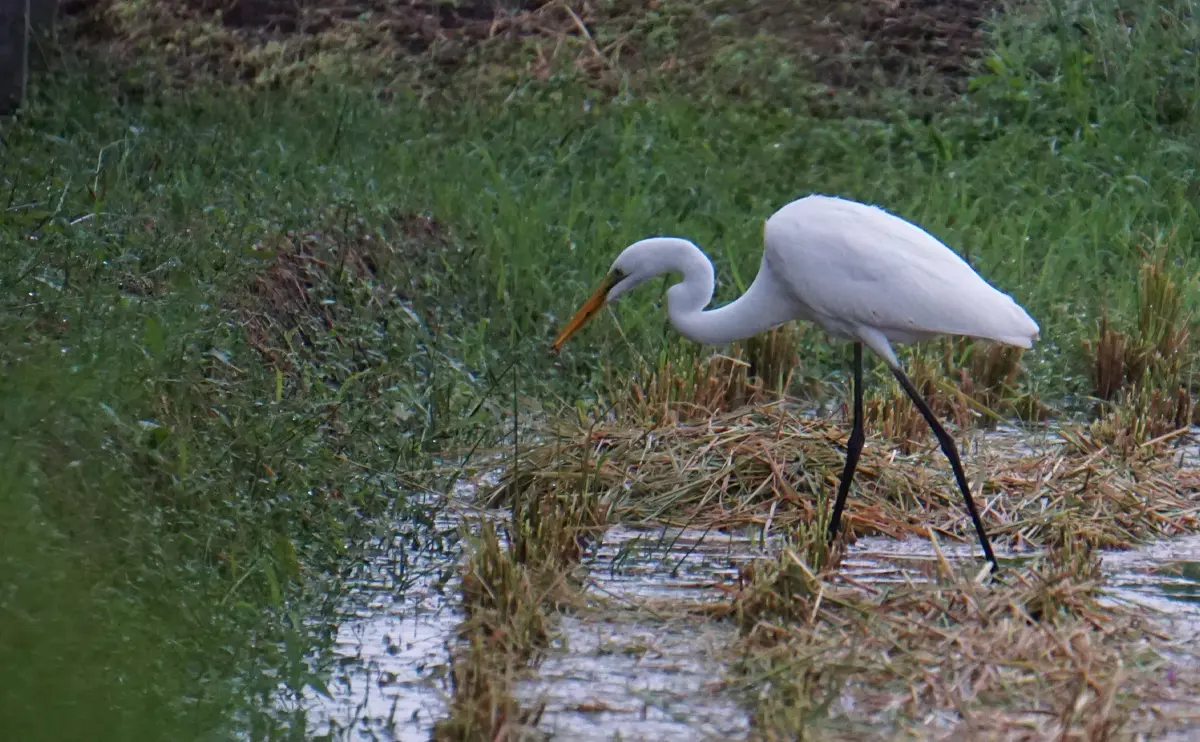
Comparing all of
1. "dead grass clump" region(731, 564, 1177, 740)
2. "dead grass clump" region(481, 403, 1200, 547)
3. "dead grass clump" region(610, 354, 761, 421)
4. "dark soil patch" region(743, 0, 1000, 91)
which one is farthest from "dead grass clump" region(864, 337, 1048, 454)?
"dark soil patch" region(743, 0, 1000, 91)

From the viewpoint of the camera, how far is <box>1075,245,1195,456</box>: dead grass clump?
6.63 meters

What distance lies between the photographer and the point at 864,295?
523cm

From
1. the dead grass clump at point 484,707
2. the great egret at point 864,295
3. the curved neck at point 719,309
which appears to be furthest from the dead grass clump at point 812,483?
the dead grass clump at point 484,707

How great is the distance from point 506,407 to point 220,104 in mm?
3978

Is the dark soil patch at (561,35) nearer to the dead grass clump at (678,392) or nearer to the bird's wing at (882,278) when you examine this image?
the dead grass clump at (678,392)

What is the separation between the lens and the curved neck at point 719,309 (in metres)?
5.50

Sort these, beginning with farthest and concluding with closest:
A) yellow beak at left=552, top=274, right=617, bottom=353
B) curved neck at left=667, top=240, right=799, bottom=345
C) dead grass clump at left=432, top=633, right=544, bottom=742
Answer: yellow beak at left=552, top=274, right=617, bottom=353, curved neck at left=667, top=240, right=799, bottom=345, dead grass clump at left=432, top=633, right=544, bottom=742

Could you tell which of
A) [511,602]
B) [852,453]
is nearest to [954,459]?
[852,453]

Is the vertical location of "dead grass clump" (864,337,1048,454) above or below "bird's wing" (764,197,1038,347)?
below

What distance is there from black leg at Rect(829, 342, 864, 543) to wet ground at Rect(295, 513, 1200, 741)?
0.11 m

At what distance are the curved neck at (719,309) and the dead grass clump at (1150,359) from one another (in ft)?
5.29

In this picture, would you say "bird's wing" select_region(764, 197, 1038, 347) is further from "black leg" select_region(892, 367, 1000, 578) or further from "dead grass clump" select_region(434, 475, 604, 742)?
"dead grass clump" select_region(434, 475, 604, 742)

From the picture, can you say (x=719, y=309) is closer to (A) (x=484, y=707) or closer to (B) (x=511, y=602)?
(B) (x=511, y=602)

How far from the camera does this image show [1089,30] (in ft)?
35.5
